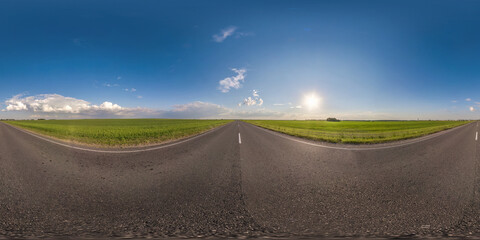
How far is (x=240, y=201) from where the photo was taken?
3.87 meters

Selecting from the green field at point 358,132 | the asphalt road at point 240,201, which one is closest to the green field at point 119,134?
the asphalt road at point 240,201

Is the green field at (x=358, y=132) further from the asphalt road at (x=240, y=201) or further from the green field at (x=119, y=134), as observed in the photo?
the green field at (x=119, y=134)

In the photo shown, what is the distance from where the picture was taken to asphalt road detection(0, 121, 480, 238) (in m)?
3.01

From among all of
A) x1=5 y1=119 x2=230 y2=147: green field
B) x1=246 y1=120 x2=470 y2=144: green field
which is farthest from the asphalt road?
x1=246 y1=120 x2=470 y2=144: green field

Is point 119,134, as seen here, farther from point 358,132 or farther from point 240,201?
point 358,132

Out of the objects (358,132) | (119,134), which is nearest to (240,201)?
(119,134)

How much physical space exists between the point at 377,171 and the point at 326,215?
3881mm

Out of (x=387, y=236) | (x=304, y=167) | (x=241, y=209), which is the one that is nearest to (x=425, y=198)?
(x=387, y=236)

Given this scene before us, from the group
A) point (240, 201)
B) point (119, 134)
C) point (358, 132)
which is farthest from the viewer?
point (358, 132)

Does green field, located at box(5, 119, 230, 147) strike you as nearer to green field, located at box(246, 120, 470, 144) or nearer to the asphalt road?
the asphalt road

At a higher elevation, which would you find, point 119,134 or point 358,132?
point 358,132

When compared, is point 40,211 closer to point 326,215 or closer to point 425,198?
point 326,215

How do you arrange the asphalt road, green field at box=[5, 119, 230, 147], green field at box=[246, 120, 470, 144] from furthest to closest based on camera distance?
→ green field at box=[246, 120, 470, 144]
green field at box=[5, 119, 230, 147]
the asphalt road

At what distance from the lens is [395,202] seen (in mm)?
3826
